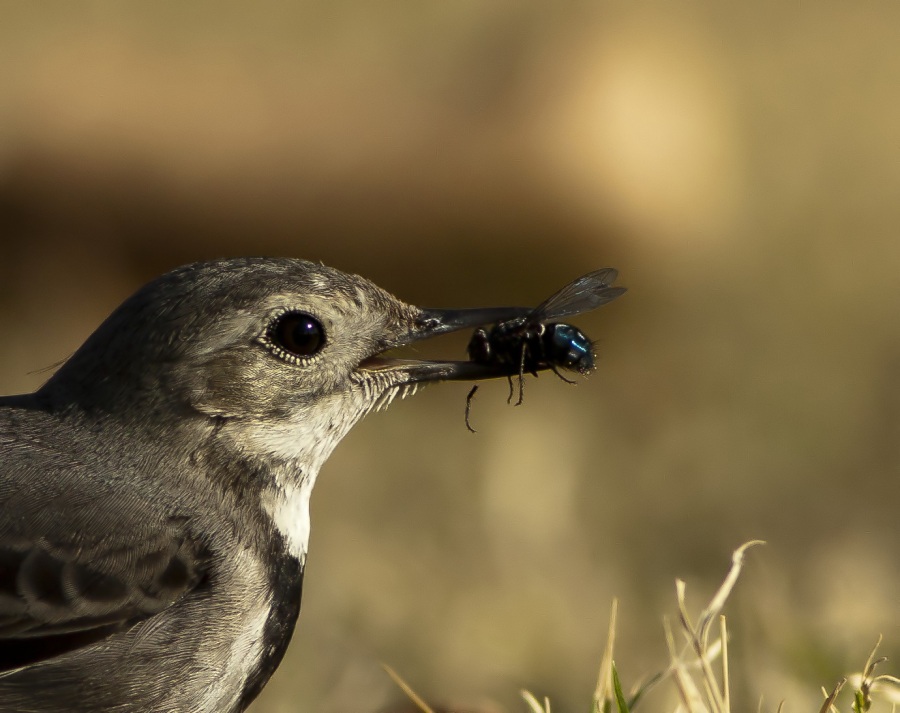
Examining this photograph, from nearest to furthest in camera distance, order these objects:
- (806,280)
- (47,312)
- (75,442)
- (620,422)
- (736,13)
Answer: (75,442) < (620,422) < (47,312) < (806,280) < (736,13)

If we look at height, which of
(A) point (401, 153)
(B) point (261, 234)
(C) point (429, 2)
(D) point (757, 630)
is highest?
(C) point (429, 2)

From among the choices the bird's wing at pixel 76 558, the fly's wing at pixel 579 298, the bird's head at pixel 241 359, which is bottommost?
the bird's wing at pixel 76 558

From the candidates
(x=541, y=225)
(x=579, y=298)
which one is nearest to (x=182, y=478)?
(x=579, y=298)

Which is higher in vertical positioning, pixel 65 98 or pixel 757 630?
pixel 65 98

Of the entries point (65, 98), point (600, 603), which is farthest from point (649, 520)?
point (65, 98)

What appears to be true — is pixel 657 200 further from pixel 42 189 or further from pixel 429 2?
pixel 42 189

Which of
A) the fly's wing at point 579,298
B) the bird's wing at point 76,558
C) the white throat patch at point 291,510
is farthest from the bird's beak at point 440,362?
the bird's wing at point 76,558

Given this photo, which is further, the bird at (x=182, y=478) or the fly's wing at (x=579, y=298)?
the fly's wing at (x=579, y=298)

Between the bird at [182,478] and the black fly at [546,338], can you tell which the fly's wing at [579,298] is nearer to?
the black fly at [546,338]

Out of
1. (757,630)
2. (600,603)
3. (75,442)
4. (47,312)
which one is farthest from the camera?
(47,312)
